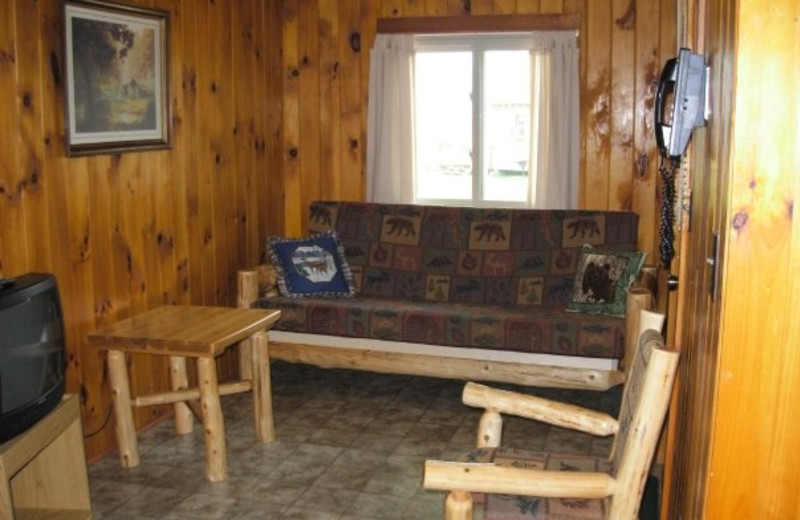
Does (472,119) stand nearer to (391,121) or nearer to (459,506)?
(391,121)

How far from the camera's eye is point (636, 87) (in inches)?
184

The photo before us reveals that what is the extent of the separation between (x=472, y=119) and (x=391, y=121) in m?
0.46

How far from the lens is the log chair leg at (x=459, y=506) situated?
1971 mm

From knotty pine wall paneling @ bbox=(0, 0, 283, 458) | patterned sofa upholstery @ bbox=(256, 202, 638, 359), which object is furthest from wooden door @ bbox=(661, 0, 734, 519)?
knotty pine wall paneling @ bbox=(0, 0, 283, 458)

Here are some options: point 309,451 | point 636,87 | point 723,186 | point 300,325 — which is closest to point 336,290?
point 300,325

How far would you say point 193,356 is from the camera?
3268 mm

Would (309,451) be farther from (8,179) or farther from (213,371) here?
(8,179)

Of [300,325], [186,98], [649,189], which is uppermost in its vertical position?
[186,98]

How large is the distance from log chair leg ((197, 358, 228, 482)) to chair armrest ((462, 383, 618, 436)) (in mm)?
1273

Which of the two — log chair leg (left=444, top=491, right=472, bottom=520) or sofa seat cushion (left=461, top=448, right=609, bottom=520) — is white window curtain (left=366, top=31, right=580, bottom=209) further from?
log chair leg (left=444, top=491, right=472, bottom=520)

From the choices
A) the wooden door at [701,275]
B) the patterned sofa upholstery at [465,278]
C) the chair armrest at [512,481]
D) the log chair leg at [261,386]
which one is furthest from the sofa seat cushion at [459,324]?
the chair armrest at [512,481]

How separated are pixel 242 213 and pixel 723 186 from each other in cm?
351

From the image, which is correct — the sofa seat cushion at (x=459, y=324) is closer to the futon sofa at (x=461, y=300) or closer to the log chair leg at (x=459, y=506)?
the futon sofa at (x=461, y=300)

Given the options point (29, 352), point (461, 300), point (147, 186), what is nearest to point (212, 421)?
point (29, 352)
